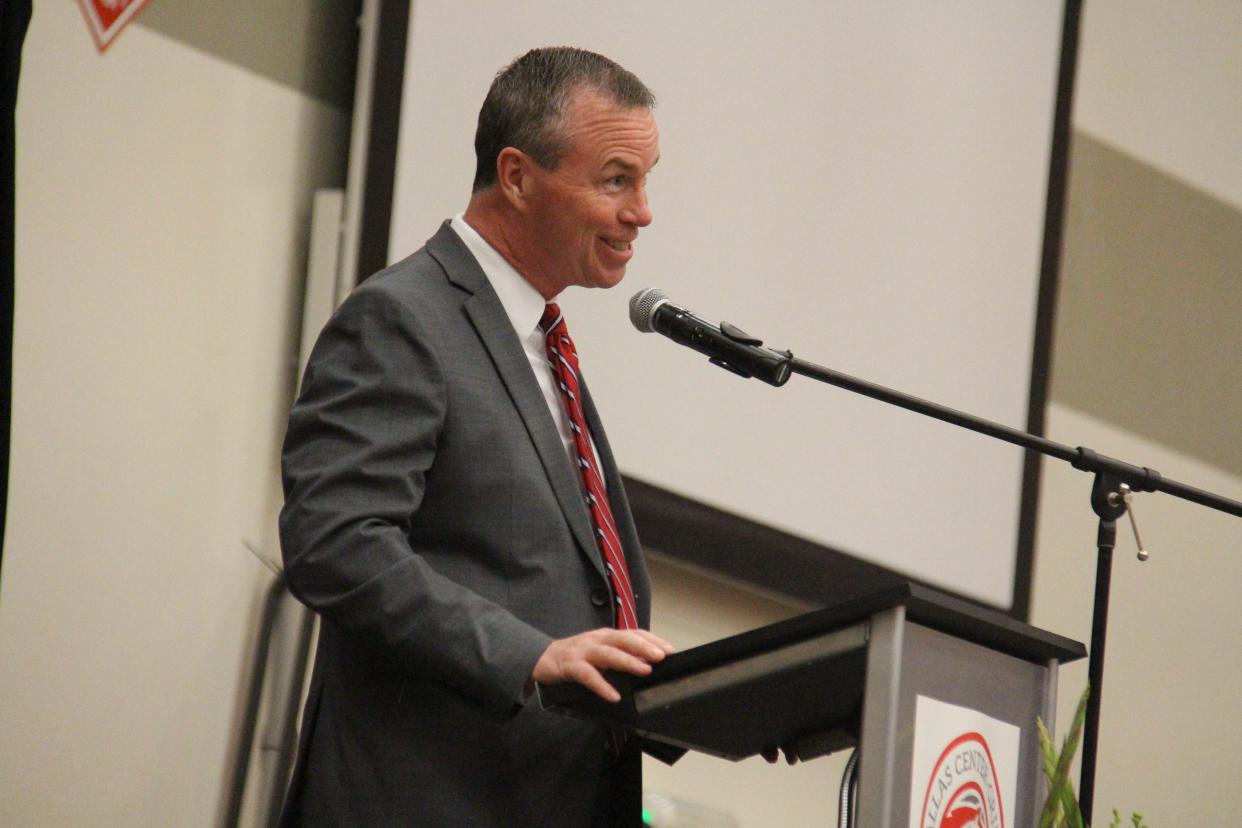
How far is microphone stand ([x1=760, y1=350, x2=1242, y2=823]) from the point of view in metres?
1.94

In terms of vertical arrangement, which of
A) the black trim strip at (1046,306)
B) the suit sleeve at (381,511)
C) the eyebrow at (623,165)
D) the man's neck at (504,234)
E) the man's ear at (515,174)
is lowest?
the suit sleeve at (381,511)

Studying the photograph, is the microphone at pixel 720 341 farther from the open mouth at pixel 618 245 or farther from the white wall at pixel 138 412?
the white wall at pixel 138 412

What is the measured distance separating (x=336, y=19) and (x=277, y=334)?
0.59 metres

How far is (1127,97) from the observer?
4.95m

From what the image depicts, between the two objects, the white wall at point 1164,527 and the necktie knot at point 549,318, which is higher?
the white wall at point 1164,527

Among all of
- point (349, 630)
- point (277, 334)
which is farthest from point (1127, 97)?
point (349, 630)

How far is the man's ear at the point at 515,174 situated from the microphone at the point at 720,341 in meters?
0.22

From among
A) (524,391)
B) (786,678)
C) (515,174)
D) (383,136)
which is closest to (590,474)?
(524,391)

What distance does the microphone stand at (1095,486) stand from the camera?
6.37 feet

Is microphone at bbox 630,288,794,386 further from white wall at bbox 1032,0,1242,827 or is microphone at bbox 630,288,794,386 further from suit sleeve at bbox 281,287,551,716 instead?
white wall at bbox 1032,0,1242,827

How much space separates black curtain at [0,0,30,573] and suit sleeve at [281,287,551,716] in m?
0.35

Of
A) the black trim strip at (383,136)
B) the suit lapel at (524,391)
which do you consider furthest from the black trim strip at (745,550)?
the suit lapel at (524,391)

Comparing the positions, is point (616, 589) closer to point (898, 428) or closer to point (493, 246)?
point (493, 246)

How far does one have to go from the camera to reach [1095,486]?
2127 mm
